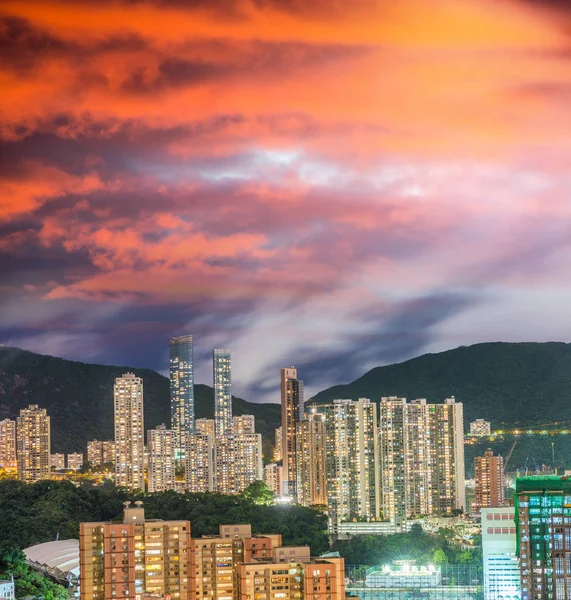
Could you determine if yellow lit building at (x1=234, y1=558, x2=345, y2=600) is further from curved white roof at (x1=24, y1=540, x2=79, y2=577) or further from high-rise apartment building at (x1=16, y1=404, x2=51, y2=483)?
high-rise apartment building at (x1=16, y1=404, x2=51, y2=483)

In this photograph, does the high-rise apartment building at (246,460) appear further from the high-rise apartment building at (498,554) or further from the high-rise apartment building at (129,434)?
the high-rise apartment building at (498,554)

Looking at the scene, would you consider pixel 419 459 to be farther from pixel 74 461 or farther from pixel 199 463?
pixel 74 461

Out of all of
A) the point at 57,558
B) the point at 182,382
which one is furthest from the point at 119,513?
the point at 182,382

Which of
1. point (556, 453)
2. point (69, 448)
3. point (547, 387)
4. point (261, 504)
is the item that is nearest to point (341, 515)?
point (261, 504)

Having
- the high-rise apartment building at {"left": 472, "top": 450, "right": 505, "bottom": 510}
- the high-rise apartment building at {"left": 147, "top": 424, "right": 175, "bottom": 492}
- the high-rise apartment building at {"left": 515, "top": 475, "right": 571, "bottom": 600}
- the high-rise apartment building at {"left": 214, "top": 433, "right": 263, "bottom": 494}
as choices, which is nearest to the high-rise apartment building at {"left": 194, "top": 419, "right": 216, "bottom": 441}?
the high-rise apartment building at {"left": 147, "top": 424, "right": 175, "bottom": 492}

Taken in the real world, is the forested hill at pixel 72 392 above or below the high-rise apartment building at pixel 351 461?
above

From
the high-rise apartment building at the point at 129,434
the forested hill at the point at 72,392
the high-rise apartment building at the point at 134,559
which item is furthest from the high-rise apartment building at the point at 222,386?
the high-rise apartment building at the point at 134,559

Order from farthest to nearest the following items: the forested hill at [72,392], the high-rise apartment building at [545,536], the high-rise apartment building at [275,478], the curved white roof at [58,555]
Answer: the forested hill at [72,392] < the high-rise apartment building at [275,478] < the curved white roof at [58,555] < the high-rise apartment building at [545,536]
